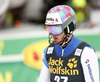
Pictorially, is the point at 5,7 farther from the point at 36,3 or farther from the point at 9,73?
the point at 9,73

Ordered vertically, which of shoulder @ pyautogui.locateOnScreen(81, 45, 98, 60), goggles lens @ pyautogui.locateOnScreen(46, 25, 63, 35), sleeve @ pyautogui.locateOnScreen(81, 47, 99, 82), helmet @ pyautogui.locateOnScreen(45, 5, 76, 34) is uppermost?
helmet @ pyautogui.locateOnScreen(45, 5, 76, 34)

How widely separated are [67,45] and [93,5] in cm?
515

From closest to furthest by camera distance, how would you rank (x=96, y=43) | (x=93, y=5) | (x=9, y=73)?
(x=9, y=73), (x=96, y=43), (x=93, y=5)

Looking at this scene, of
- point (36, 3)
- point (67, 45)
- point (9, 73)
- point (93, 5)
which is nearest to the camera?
point (67, 45)

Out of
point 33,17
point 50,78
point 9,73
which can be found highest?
point 33,17

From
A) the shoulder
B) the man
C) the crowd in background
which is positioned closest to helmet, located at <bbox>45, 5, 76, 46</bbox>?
the man

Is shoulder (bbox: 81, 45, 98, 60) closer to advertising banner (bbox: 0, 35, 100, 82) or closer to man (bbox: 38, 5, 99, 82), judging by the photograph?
man (bbox: 38, 5, 99, 82)

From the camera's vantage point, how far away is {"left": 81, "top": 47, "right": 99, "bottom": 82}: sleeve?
5.06 ft

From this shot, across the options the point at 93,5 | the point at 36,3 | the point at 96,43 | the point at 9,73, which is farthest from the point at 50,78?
the point at 36,3

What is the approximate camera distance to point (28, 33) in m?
6.01

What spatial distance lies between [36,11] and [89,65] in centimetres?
598

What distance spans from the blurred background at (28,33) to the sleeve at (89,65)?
8.01ft

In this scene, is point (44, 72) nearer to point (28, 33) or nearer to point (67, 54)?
point (67, 54)

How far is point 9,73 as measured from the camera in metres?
4.07
